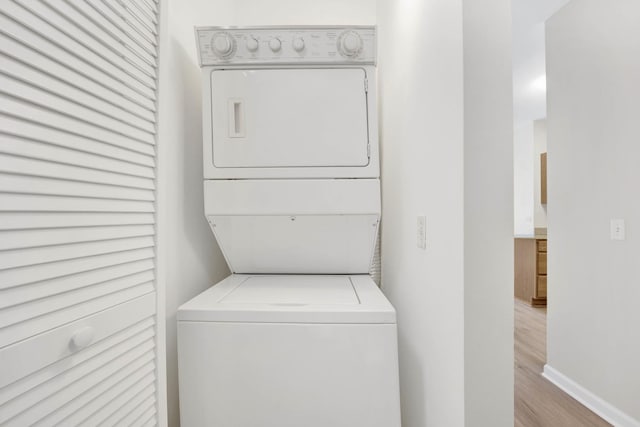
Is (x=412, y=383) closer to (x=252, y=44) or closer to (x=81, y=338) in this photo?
(x=81, y=338)

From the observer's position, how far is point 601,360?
214 cm

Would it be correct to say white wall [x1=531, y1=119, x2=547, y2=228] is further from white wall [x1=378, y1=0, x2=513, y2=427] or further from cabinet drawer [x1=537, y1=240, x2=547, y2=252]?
white wall [x1=378, y1=0, x2=513, y2=427]

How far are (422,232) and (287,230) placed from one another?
2.17 feet

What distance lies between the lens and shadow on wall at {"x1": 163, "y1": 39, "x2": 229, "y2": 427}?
1.33m

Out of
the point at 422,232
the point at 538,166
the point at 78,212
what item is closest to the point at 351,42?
the point at 422,232

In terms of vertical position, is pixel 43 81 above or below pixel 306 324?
above

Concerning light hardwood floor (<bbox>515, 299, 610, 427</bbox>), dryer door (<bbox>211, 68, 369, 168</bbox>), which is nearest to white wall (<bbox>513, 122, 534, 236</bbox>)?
light hardwood floor (<bbox>515, 299, 610, 427</bbox>)

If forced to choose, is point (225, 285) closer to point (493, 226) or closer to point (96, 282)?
point (96, 282)

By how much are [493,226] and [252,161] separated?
1045mm

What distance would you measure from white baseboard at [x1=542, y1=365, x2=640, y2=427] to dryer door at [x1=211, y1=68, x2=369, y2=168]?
2.45 metres

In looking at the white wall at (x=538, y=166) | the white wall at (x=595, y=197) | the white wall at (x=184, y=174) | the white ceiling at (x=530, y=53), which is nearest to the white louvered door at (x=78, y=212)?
the white wall at (x=184, y=174)

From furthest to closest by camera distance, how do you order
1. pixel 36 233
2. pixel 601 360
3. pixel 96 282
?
pixel 601 360
pixel 96 282
pixel 36 233

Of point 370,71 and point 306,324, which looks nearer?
point 306,324

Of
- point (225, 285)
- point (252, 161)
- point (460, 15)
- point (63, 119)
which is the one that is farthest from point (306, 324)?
point (460, 15)
